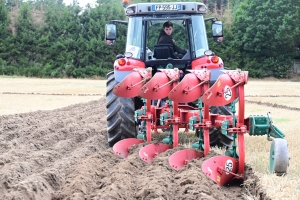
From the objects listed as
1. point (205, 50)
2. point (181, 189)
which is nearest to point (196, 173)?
point (181, 189)

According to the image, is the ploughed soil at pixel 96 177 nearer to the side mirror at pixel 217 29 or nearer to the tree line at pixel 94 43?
the side mirror at pixel 217 29

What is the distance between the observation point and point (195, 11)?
7.93 m

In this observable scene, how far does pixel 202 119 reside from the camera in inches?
245

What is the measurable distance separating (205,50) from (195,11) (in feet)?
2.09

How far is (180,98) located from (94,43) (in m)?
31.2

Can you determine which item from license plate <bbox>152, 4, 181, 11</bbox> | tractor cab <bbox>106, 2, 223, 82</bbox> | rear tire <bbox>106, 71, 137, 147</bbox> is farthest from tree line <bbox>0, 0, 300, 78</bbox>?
rear tire <bbox>106, 71, 137, 147</bbox>

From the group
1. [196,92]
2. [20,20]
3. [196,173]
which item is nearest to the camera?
[196,173]

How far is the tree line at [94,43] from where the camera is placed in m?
36.3

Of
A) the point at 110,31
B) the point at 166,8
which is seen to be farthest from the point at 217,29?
the point at 110,31

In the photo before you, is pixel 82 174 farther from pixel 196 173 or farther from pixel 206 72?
pixel 206 72

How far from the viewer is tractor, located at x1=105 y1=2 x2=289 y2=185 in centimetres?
538

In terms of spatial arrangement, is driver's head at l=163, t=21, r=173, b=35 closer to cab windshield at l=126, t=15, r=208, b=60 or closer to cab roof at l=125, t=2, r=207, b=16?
cab windshield at l=126, t=15, r=208, b=60

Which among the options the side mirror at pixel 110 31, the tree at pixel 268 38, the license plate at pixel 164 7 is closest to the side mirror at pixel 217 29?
the license plate at pixel 164 7

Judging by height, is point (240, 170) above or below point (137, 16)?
below
